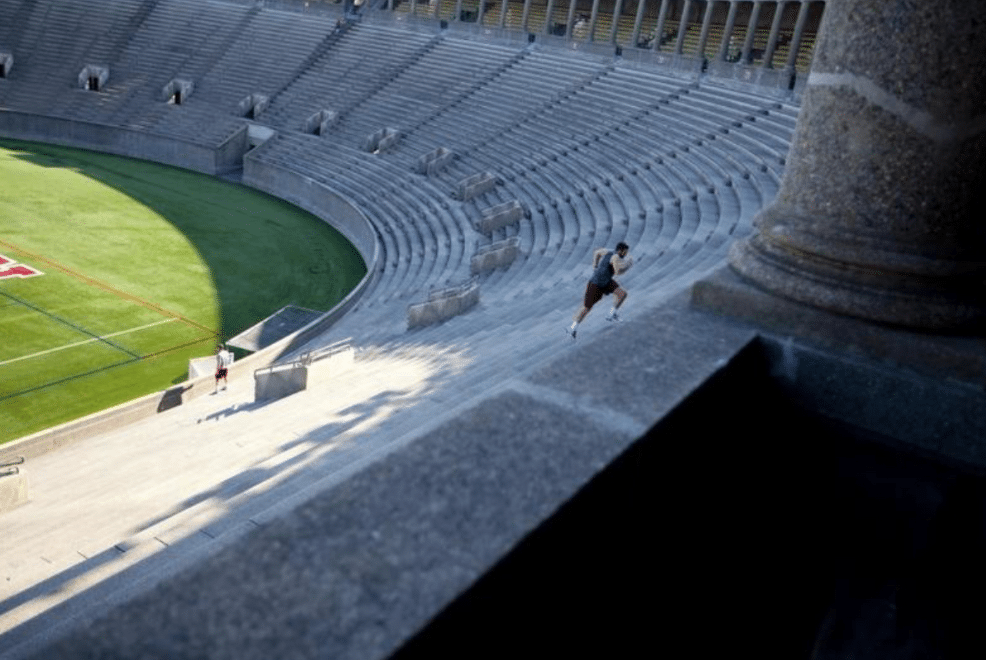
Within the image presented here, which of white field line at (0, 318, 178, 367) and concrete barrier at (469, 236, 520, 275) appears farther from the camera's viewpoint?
concrete barrier at (469, 236, 520, 275)

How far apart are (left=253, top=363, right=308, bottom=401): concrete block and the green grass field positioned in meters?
3.88

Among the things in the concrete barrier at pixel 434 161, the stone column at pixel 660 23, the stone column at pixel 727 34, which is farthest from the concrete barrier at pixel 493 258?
the stone column at pixel 660 23

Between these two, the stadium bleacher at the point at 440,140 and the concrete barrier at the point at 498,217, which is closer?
the stadium bleacher at the point at 440,140

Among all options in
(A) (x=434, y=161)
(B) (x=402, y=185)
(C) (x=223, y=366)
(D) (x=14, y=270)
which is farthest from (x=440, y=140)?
(C) (x=223, y=366)

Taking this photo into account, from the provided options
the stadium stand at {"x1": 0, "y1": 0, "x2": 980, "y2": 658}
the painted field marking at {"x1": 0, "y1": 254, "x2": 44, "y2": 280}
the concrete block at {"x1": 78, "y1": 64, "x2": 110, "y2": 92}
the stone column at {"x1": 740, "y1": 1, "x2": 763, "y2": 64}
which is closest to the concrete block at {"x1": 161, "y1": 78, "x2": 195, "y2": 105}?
the stadium stand at {"x1": 0, "y1": 0, "x2": 980, "y2": 658}

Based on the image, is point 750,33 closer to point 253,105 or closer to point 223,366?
point 253,105

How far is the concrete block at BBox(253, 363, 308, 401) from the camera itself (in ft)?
47.0

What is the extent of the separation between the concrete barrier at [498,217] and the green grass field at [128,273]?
13.5 feet

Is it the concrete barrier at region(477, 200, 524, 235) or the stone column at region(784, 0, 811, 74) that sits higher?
the stone column at region(784, 0, 811, 74)

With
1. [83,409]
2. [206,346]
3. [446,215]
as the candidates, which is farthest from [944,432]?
[446,215]

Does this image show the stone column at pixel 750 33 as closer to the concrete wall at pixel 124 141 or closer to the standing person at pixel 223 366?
the concrete wall at pixel 124 141

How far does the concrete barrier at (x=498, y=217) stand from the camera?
2472 cm

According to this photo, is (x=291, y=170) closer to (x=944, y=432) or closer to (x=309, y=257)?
(x=309, y=257)

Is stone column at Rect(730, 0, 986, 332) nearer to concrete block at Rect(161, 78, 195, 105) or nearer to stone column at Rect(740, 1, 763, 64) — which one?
stone column at Rect(740, 1, 763, 64)
